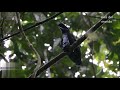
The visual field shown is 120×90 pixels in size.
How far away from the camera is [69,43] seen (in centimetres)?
186

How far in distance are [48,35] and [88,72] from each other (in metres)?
0.39

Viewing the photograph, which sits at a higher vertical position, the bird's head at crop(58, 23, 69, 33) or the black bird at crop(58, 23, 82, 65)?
the bird's head at crop(58, 23, 69, 33)

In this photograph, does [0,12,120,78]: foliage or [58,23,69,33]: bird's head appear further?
[58,23,69,33]: bird's head

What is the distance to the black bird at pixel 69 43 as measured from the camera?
5.78ft

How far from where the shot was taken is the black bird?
1762 millimetres

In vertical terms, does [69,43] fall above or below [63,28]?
below

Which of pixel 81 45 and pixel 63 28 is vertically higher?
pixel 63 28

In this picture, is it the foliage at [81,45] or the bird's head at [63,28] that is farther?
the bird's head at [63,28]

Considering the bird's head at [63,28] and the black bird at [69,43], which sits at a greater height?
the bird's head at [63,28]
